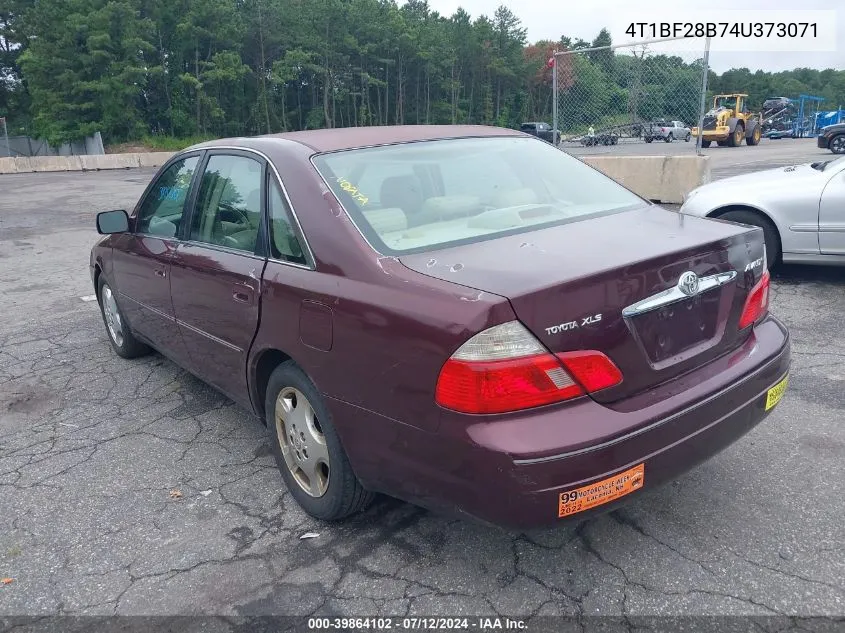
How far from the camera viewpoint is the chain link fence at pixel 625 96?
10.3 metres

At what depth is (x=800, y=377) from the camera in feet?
14.0

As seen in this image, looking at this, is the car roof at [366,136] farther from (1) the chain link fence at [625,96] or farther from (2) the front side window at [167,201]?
(1) the chain link fence at [625,96]

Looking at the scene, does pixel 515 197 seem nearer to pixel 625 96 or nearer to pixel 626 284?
pixel 626 284

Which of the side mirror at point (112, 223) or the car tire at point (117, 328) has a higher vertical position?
the side mirror at point (112, 223)

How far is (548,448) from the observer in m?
2.05

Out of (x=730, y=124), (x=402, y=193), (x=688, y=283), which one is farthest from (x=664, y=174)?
(x=730, y=124)

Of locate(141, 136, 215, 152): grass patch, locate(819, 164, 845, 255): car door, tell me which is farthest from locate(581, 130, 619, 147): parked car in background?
locate(141, 136, 215, 152): grass patch

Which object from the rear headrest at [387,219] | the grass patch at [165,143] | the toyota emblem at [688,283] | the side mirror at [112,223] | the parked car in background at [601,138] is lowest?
the toyota emblem at [688,283]

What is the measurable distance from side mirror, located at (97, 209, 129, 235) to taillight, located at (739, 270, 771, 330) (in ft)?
11.7

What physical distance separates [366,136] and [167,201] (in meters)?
1.49

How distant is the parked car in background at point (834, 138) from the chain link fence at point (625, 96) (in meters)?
16.7

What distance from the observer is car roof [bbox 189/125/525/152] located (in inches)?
124

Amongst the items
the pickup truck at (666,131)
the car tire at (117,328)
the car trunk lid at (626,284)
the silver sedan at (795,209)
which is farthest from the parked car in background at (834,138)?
the car tire at (117,328)

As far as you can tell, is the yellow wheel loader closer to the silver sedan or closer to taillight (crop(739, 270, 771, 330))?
the silver sedan
